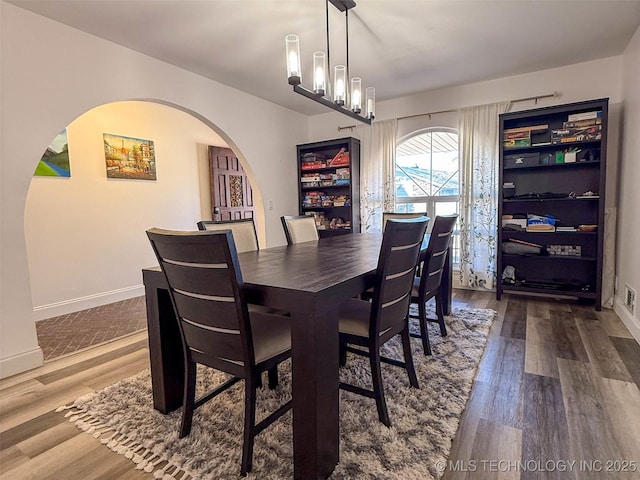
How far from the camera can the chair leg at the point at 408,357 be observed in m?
1.80

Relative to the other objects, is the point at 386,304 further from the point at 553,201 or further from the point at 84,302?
the point at 84,302

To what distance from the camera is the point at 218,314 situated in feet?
4.09

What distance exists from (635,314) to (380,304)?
247 cm

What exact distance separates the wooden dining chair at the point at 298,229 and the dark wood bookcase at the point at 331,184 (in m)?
1.35

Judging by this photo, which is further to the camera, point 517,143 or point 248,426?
point 517,143

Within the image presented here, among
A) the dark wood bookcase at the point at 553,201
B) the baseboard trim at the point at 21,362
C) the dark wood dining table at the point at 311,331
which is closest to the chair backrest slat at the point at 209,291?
the dark wood dining table at the point at 311,331

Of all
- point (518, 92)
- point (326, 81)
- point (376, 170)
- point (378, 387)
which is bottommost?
point (378, 387)

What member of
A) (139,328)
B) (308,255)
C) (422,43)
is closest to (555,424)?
(308,255)

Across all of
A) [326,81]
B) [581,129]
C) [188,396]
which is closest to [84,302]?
[188,396]

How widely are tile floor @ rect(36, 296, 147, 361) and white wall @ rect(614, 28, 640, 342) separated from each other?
413 cm

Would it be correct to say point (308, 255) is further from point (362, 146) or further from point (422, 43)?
point (362, 146)

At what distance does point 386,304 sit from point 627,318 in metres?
2.53

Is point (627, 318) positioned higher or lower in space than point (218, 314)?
lower

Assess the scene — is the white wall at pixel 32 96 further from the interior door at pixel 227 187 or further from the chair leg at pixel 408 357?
the chair leg at pixel 408 357
